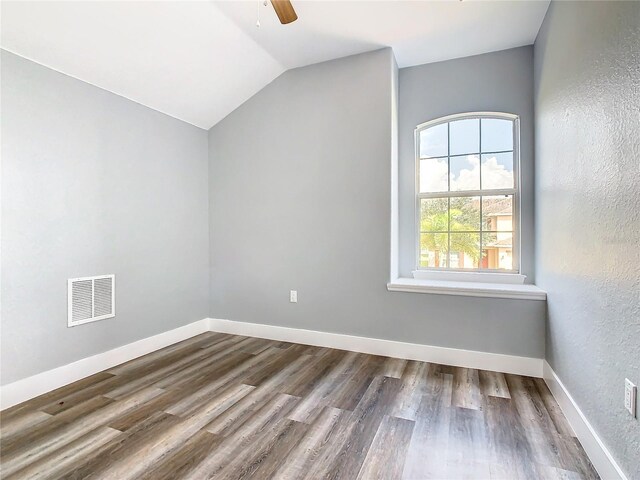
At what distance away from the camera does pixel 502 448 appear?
1744 mm

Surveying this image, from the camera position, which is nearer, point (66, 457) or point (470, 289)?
point (66, 457)

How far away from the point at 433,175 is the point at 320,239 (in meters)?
1.32

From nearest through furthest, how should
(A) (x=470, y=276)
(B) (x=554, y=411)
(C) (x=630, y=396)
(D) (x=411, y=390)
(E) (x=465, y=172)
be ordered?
(C) (x=630, y=396), (B) (x=554, y=411), (D) (x=411, y=390), (A) (x=470, y=276), (E) (x=465, y=172)

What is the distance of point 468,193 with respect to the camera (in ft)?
10.5

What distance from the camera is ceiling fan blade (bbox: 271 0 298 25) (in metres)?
2.08

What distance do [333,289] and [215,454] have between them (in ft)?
6.01

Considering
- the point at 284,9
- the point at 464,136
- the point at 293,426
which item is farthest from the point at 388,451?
the point at 464,136

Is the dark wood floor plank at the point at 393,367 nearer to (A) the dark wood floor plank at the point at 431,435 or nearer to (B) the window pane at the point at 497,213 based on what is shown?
(A) the dark wood floor plank at the point at 431,435

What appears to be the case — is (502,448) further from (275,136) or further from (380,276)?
(275,136)

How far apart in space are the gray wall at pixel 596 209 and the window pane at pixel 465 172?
0.78 m

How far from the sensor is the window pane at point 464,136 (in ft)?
10.5

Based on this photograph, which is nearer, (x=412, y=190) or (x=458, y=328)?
(x=458, y=328)

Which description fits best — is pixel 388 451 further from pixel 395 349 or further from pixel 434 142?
pixel 434 142

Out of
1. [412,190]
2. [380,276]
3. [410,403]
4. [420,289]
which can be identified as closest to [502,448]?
[410,403]
